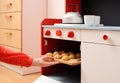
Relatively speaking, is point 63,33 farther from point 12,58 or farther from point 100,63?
point 12,58

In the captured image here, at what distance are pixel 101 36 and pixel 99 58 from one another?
13 cm

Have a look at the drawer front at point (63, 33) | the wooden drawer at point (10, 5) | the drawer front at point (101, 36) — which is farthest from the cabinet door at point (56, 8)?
the drawer front at point (101, 36)

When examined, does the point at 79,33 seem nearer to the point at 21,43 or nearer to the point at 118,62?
the point at 118,62

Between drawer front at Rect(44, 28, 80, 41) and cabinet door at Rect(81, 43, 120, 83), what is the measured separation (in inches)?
3.5

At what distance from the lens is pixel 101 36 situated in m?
1.11

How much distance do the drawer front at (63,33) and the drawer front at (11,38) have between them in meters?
0.92

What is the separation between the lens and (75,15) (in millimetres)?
1552

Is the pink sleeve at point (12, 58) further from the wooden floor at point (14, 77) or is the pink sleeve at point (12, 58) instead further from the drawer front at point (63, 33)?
the wooden floor at point (14, 77)

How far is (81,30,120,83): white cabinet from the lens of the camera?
1062 millimetres

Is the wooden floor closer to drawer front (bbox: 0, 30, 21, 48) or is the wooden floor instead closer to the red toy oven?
drawer front (bbox: 0, 30, 21, 48)

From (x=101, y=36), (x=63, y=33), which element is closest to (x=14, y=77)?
Answer: (x=63, y=33)

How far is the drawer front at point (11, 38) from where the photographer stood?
7.70 feet

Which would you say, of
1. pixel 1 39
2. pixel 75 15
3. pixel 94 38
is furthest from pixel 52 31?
pixel 1 39

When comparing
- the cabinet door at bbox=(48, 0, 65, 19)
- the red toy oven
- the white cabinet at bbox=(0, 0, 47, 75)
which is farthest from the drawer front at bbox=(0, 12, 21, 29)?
the red toy oven
